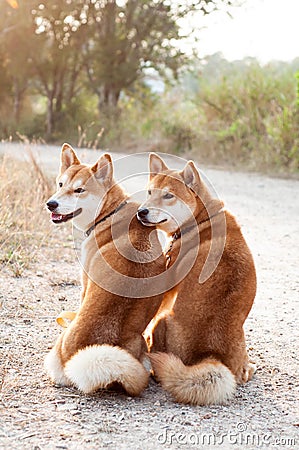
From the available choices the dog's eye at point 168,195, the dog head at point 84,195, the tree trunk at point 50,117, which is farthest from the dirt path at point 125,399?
the tree trunk at point 50,117

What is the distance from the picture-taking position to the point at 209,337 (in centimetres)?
358

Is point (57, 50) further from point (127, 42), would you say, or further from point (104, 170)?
point (104, 170)

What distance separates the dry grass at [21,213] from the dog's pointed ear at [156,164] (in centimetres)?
196

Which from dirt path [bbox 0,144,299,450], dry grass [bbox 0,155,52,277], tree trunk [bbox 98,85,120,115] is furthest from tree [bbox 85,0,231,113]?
dirt path [bbox 0,144,299,450]

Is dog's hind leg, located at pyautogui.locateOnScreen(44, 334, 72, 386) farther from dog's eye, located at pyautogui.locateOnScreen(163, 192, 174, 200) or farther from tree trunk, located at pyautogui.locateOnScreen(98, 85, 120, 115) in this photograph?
tree trunk, located at pyautogui.locateOnScreen(98, 85, 120, 115)

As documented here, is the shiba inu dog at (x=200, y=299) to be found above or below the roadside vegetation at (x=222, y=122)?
above

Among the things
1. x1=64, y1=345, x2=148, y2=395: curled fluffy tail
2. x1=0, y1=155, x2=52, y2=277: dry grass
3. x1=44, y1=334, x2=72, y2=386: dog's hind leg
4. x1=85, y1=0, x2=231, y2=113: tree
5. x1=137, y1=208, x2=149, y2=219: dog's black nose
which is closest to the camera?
x1=64, y1=345, x2=148, y2=395: curled fluffy tail

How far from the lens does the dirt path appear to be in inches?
119

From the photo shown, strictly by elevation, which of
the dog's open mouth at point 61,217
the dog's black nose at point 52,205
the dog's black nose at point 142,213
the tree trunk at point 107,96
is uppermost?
the dog's black nose at point 142,213

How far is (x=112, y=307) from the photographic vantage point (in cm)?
355

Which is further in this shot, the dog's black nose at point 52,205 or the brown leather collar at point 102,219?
the dog's black nose at point 52,205

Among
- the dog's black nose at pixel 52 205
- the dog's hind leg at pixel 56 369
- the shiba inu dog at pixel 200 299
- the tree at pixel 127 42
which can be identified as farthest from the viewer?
the tree at pixel 127 42

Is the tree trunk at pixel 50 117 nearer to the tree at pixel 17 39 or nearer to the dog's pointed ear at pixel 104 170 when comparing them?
the tree at pixel 17 39

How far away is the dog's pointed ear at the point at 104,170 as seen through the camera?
4.25 metres
